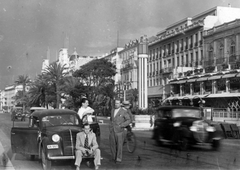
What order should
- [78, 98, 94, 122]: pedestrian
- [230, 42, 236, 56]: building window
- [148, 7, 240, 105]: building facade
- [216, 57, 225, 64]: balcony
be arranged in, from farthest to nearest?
1. [148, 7, 240, 105]: building facade
2. [216, 57, 225, 64]: balcony
3. [230, 42, 236, 56]: building window
4. [78, 98, 94, 122]: pedestrian

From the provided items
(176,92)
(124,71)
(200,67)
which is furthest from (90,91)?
(124,71)

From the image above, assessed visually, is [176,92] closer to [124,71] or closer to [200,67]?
[200,67]

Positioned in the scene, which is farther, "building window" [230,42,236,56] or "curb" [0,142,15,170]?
"building window" [230,42,236,56]

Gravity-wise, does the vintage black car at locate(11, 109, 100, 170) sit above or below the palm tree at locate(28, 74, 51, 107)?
below

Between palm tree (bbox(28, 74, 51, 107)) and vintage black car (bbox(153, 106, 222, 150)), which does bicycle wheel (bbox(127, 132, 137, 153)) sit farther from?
palm tree (bbox(28, 74, 51, 107))

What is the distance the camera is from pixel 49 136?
977 cm

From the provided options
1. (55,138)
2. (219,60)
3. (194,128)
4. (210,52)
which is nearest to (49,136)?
(55,138)

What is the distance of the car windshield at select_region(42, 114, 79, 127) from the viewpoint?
10641mm

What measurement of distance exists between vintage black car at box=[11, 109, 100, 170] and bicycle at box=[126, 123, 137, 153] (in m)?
2.58

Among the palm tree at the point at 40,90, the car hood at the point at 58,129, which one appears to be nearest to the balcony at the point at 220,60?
the palm tree at the point at 40,90

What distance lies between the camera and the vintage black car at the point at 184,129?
48.3ft

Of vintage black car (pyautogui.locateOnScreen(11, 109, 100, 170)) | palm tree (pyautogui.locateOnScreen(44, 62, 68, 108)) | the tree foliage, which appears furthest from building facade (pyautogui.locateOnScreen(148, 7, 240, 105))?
vintage black car (pyautogui.locateOnScreen(11, 109, 100, 170))

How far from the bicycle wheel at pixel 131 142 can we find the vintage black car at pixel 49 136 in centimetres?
258

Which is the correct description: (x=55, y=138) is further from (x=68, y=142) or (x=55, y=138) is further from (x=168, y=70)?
(x=168, y=70)
